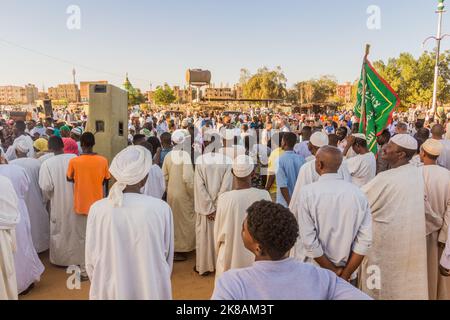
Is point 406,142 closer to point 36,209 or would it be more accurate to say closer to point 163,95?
point 36,209

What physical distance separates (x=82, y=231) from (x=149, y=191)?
1.09 metres

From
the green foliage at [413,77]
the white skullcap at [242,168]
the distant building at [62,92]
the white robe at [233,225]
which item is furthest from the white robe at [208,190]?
the distant building at [62,92]

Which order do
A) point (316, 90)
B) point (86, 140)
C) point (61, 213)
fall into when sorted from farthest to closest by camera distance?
1. point (316, 90)
2. point (61, 213)
3. point (86, 140)

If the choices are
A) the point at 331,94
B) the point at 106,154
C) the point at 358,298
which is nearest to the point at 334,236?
the point at 358,298

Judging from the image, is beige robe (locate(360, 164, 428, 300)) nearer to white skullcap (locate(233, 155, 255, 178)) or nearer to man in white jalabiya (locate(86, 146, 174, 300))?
white skullcap (locate(233, 155, 255, 178))

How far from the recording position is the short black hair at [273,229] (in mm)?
1691

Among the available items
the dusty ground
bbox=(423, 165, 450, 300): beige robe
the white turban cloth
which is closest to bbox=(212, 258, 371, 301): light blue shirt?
the white turban cloth

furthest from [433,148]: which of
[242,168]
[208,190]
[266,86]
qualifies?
[266,86]

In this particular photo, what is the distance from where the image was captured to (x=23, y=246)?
429cm

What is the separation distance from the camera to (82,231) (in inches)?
196

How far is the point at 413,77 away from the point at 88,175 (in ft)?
135

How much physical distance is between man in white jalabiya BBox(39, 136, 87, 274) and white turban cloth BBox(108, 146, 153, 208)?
8.70ft
